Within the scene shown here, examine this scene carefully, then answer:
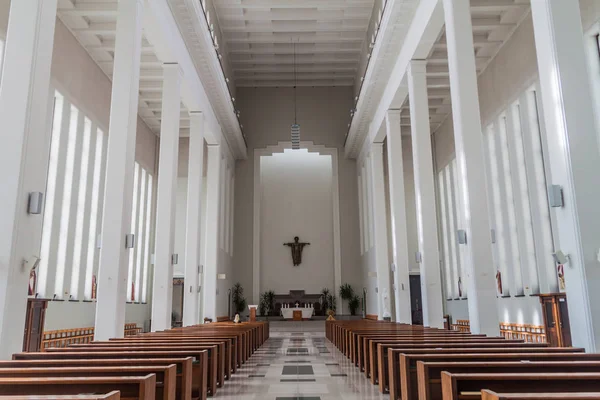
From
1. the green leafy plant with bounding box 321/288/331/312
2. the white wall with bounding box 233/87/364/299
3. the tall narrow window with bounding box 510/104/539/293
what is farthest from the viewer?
the white wall with bounding box 233/87/364/299

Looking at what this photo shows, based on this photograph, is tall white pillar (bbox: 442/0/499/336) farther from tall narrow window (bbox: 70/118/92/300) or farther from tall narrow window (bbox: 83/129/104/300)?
tall narrow window (bbox: 83/129/104/300)

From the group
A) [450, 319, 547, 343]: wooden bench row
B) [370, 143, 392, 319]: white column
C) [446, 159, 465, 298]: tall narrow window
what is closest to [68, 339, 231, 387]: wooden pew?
[450, 319, 547, 343]: wooden bench row

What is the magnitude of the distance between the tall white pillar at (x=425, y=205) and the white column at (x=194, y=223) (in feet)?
20.0

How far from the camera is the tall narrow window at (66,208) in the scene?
12.8 m

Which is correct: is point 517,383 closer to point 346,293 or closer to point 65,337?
point 65,337

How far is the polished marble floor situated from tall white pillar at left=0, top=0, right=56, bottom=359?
232cm

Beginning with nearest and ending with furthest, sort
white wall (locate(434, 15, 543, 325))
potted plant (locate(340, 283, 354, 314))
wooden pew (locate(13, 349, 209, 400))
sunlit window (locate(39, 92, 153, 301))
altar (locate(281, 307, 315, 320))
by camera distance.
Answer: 1. wooden pew (locate(13, 349, 209, 400))
2. sunlit window (locate(39, 92, 153, 301))
3. white wall (locate(434, 15, 543, 325))
4. altar (locate(281, 307, 315, 320))
5. potted plant (locate(340, 283, 354, 314))

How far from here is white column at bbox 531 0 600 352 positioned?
5457 millimetres

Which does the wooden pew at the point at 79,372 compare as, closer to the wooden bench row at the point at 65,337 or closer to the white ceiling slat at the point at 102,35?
the wooden bench row at the point at 65,337

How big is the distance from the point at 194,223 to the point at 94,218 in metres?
3.16

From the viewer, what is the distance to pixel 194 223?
46.5 ft

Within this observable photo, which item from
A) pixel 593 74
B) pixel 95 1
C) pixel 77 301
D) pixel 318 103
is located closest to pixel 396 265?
pixel 593 74

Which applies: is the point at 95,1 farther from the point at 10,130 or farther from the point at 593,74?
the point at 593,74

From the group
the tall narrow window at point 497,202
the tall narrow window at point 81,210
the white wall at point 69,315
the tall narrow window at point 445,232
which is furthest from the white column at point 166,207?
the tall narrow window at point 445,232
